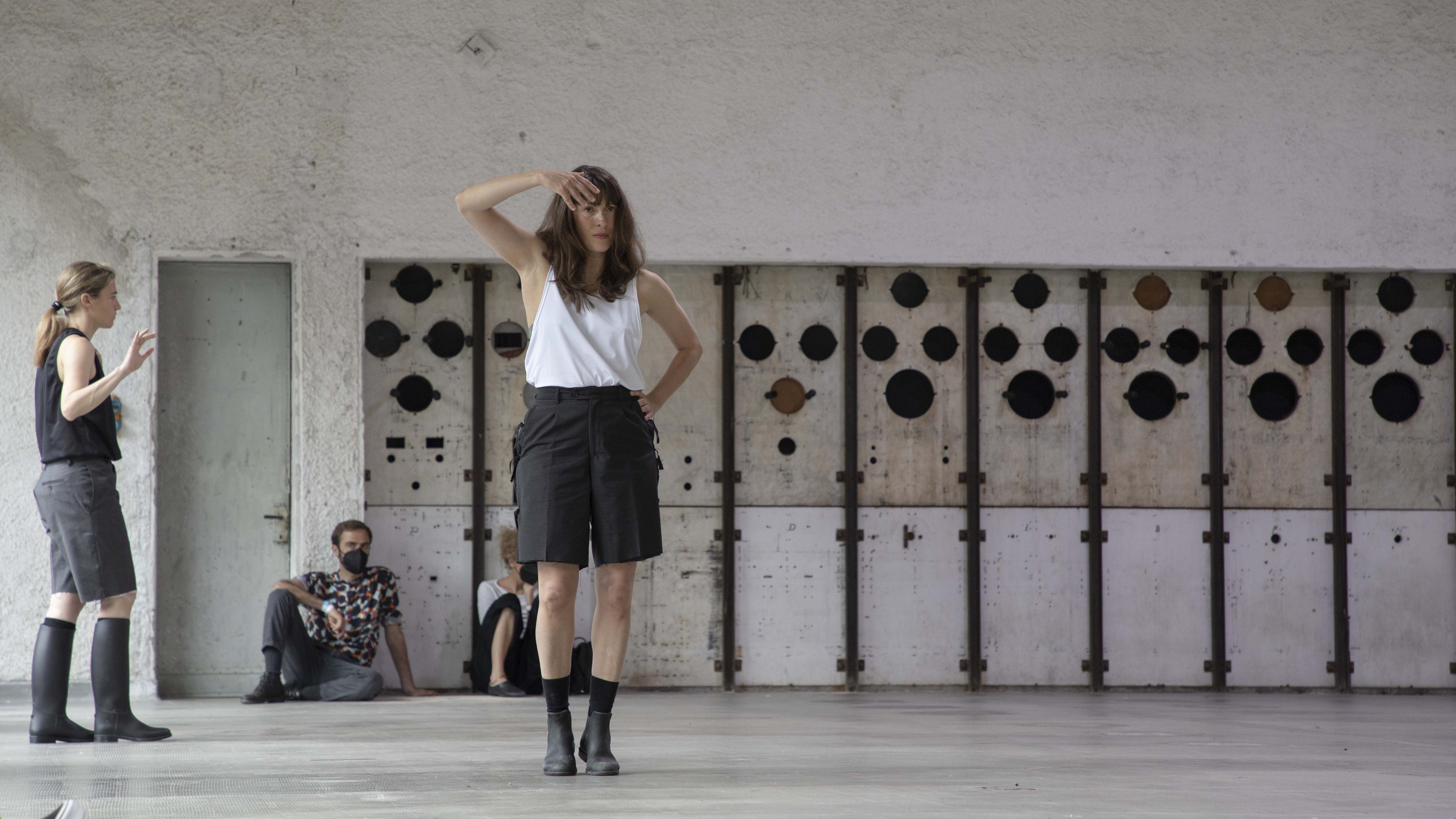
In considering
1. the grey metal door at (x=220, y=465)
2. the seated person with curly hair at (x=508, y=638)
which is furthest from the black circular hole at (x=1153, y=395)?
the grey metal door at (x=220, y=465)

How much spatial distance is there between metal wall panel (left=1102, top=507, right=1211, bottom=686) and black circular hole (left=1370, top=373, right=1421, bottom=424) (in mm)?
1139

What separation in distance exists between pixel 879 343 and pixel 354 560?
2.85m

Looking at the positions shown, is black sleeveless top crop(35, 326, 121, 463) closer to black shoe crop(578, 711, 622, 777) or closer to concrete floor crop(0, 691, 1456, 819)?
concrete floor crop(0, 691, 1456, 819)

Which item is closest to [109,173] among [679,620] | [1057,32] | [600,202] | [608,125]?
→ [608,125]

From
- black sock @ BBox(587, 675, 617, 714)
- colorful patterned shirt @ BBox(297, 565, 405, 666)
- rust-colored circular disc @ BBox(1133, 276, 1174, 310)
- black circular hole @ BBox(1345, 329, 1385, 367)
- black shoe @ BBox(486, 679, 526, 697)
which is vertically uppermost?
rust-colored circular disc @ BBox(1133, 276, 1174, 310)

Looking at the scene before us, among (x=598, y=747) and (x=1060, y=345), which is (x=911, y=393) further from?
(x=598, y=747)

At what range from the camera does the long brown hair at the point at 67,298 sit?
4.09 m

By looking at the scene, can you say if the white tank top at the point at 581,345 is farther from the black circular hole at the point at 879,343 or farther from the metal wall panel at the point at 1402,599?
the metal wall panel at the point at 1402,599

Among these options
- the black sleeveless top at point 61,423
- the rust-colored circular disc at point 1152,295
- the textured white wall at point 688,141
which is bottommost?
the black sleeveless top at point 61,423

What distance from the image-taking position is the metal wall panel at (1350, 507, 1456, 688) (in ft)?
22.9

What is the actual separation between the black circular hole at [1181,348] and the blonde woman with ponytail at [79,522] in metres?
5.13

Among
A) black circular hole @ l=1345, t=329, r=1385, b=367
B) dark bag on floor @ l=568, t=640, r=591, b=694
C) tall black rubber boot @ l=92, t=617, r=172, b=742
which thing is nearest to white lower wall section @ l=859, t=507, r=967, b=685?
dark bag on floor @ l=568, t=640, r=591, b=694

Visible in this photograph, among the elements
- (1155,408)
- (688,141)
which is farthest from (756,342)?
(1155,408)

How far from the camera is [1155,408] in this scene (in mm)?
7055
